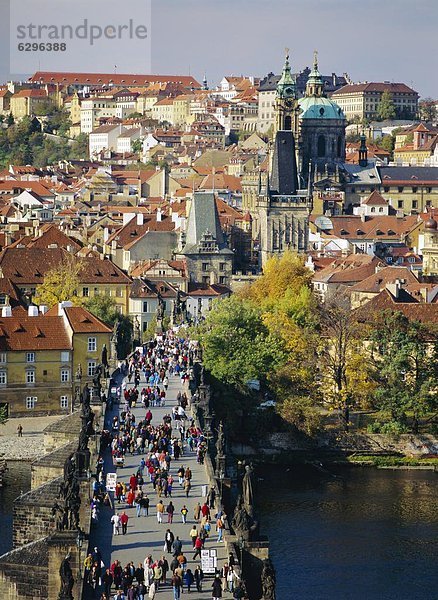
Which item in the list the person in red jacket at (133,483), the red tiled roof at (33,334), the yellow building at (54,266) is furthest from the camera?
the yellow building at (54,266)

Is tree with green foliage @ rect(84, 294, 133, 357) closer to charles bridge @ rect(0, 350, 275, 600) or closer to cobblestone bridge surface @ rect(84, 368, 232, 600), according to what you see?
charles bridge @ rect(0, 350, 275, 600)

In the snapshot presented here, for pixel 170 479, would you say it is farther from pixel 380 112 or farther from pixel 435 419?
pixel 380 112

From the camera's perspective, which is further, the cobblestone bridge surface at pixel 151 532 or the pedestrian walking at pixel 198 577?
the cobblestone bridge surface at pixel 151 532

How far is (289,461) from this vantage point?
5606 centimetres

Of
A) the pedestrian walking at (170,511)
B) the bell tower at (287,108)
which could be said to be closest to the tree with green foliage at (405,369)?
the pedestrian walking at (170,511)

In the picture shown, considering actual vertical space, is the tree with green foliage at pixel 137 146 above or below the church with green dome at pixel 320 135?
above

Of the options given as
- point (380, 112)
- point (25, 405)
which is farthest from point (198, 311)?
point (380, 112)

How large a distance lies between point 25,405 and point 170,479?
26.8 metres

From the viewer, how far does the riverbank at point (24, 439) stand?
52969mm

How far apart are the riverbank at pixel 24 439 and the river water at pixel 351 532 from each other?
711 centimetres

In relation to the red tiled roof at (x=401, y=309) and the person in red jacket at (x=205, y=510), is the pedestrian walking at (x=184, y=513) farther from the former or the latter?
the red tiled roof at (x=401, y=309)

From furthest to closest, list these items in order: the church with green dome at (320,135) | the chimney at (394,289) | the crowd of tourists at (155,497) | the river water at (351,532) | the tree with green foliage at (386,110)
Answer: the tree with green foliage at (386,110) < the church with green dome at (320,135) < the chimney at (394,289) < the river water at (351,532) < the crowd of tourists at (155,497)

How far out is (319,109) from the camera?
145 m

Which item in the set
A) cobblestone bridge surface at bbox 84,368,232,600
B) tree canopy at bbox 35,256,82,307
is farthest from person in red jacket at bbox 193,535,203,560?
tree canopy at bbox 35,256,82,307
